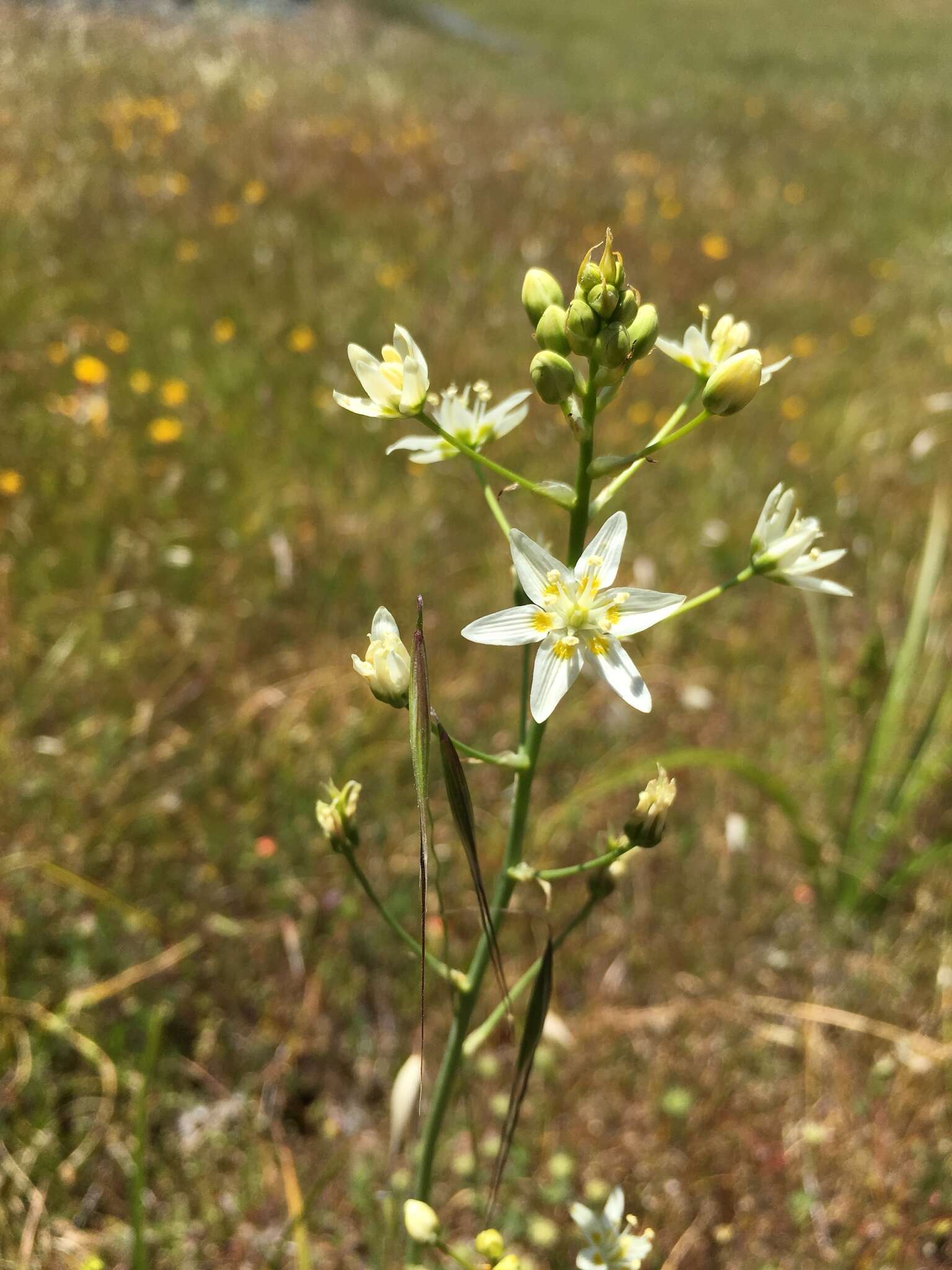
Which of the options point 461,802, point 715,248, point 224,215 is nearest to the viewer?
point 461,802

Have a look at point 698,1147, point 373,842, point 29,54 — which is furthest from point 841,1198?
point 29,54

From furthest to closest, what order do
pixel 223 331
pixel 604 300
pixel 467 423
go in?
1. pixel 223 331
2. pixel 467 423
3. pixel 604 300

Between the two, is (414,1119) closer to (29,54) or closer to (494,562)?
(494,562)

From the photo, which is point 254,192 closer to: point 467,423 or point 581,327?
point 467,423

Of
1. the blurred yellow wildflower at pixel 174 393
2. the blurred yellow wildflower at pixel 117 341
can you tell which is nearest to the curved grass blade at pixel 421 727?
the blurred yellow wildflower at pixel 174 393

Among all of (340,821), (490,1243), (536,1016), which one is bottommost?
(490,1243)

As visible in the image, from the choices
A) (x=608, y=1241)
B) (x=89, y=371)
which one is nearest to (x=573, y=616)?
(x=608, y=1241)
